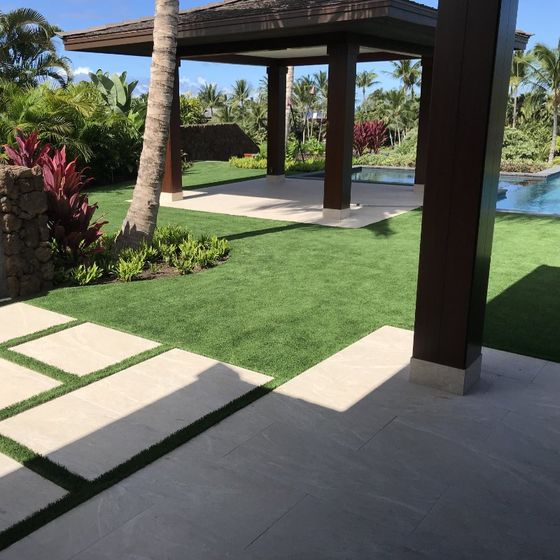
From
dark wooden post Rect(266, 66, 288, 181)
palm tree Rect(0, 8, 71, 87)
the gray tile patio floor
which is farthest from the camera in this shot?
palm tree Rect(0, 8, 71, 87)

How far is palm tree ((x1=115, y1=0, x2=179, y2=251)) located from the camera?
8844mm

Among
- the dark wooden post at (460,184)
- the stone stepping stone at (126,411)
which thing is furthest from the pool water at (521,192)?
the stone stepping stone at (126,411)

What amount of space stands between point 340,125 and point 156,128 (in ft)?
16.8

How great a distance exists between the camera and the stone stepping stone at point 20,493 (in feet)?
11.2

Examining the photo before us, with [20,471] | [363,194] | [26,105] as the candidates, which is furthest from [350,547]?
[26,105]

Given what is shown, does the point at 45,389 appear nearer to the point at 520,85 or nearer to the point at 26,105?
the point at 26,105

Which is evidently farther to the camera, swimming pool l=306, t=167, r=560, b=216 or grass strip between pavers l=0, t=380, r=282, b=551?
swimming pool l=306, t=167, r=560, b=216

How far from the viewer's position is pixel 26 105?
15.9m

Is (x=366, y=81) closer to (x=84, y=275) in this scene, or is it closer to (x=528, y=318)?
(x=84, y=275)

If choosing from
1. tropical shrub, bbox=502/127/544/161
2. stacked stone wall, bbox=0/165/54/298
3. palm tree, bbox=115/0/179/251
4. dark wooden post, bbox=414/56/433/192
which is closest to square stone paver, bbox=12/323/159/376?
stacked stone wall, bbox=0/165/54/298

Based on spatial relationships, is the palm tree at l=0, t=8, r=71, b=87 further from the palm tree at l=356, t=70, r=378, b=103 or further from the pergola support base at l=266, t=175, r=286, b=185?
the palm tree at l=356, t=70, r=378, b=103

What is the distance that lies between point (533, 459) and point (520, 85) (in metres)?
44.0

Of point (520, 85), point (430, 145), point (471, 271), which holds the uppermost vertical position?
point (520, 85)

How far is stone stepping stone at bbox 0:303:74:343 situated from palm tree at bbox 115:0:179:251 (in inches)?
88.3
